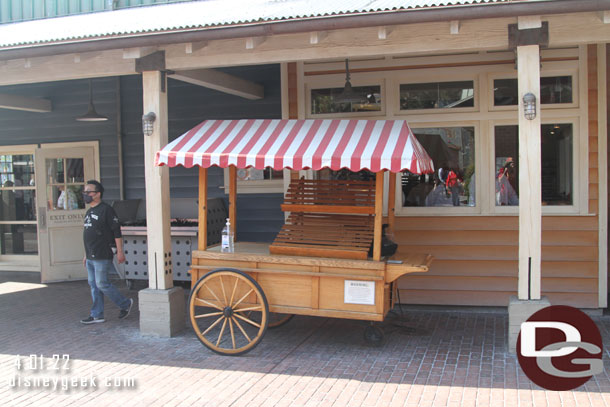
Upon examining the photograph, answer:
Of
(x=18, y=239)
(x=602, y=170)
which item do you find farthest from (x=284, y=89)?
(x=18, y=239)

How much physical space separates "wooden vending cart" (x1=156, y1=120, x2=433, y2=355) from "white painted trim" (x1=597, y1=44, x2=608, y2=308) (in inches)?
99.3

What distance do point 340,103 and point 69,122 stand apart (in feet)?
15.8

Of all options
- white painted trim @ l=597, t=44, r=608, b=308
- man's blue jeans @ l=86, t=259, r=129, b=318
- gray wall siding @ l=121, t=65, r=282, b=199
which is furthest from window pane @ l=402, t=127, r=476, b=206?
man's blue jeans @ l=86, t=259, r=129, b=318

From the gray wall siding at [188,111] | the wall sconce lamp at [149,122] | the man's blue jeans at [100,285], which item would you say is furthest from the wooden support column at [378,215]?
the man's blue jeans at [100,285]

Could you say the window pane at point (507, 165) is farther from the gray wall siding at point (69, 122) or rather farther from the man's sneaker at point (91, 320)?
the gray wall siding at point (69, 122)

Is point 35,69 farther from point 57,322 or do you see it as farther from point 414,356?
point 414,356

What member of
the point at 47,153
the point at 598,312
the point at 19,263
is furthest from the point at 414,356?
the point at 19,263

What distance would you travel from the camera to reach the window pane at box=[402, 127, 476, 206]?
6969 millimetres

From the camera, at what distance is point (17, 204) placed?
1009cm

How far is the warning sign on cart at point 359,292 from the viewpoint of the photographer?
512 cm

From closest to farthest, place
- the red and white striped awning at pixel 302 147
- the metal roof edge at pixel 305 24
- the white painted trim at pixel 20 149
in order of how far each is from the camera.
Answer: the metal roof edge at pixel 305 24 < the red and white striped awning at pixel 302 147 < the white painted trim at pixel 20 149

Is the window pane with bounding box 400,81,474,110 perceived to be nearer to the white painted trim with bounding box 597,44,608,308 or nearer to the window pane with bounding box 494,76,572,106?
the window pane with bounding box 494,76,572,106

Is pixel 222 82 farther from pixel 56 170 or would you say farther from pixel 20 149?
pixel 20 149

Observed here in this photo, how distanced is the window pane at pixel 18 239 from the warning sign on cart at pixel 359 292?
23.5 ft
